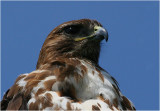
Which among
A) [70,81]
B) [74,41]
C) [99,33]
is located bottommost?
[70,81]

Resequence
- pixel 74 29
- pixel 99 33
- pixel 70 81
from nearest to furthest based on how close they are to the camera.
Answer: pixel 70 81
pixel 99 33
pixel 74 29

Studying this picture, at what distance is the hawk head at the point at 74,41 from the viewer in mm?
6312

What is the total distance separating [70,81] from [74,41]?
121 centimetres

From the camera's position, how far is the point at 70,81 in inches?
212

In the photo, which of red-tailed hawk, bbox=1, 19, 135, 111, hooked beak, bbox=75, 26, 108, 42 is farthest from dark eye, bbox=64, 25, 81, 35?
hooked beak, bbox=75, 26, 108, 42

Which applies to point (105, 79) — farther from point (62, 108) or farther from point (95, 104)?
point (62, 108)

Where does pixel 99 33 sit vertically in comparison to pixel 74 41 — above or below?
above

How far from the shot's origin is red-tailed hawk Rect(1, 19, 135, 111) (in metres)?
5.05

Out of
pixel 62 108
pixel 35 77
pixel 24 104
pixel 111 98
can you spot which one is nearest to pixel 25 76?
pixel 35 77

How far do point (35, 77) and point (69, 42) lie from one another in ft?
4.12

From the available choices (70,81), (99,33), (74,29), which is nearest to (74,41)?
(74,29)

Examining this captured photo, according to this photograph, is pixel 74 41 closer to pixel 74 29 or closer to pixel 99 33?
pixel 74 29

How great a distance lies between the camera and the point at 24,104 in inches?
200

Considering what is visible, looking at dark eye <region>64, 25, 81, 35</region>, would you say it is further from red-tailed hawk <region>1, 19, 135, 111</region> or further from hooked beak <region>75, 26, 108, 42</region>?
hooked beak <region>75, 26, 108, 42</region>
